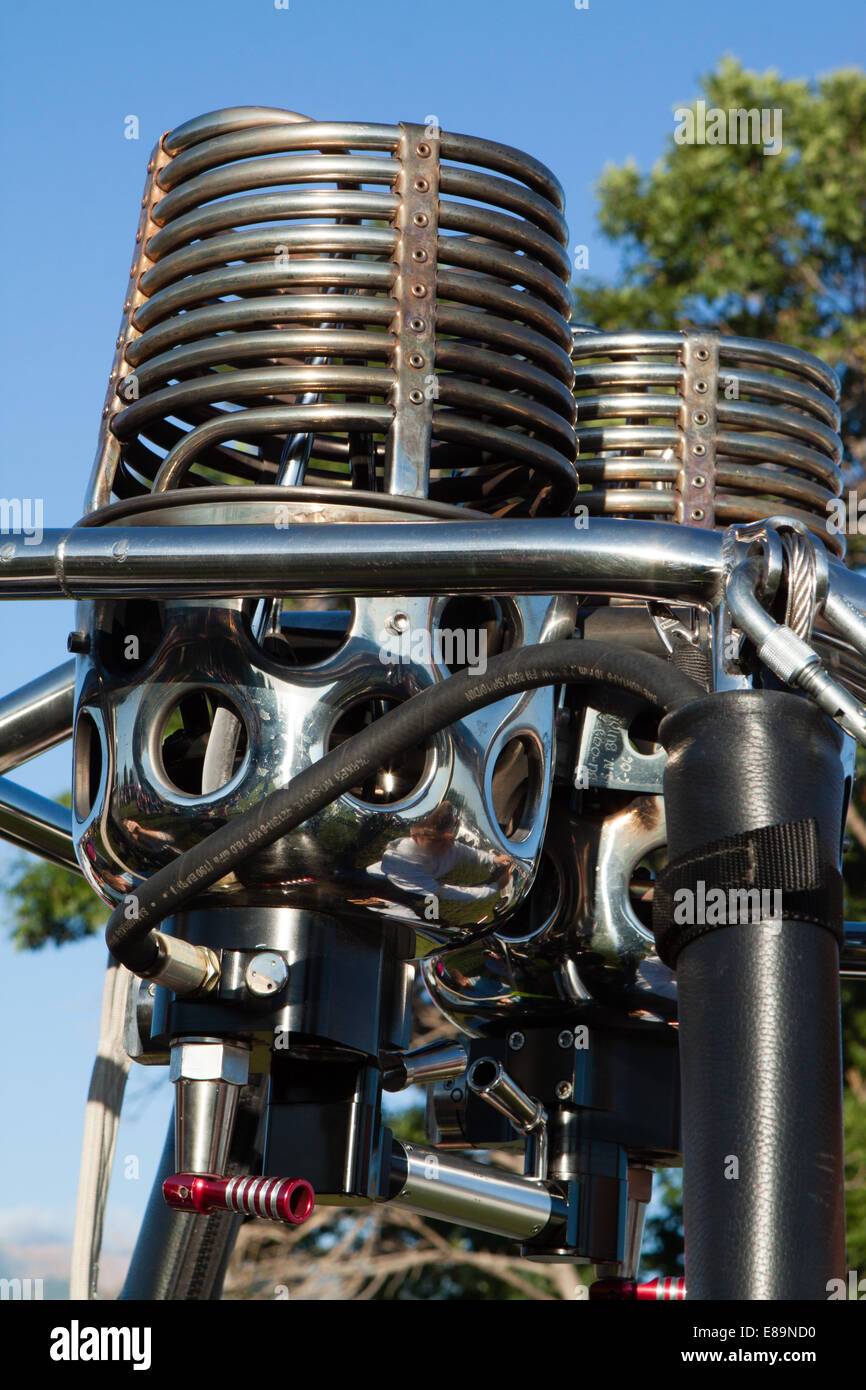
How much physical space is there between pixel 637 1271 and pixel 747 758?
0.95 metres

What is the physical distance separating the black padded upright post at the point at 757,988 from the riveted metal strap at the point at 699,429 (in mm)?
623

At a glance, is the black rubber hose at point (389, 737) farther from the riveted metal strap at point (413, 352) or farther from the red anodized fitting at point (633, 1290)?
the red anodized fitting at point (633, 1290)

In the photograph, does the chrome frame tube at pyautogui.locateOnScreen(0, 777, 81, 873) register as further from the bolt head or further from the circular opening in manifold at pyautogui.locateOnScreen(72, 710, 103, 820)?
the bolt head

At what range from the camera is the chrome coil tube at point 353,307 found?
3.68 feet

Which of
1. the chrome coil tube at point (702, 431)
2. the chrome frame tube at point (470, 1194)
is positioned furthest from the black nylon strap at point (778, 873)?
the chrome coil tube at point (702, 431)

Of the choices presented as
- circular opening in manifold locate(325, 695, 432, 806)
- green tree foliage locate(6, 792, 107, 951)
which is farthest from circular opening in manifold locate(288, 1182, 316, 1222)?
green tree foliage locate(6, 792, 107, 951)

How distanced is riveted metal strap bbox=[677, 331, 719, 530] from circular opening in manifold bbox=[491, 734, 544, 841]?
0.34 metres

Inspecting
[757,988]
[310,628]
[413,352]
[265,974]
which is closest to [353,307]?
[413,352]

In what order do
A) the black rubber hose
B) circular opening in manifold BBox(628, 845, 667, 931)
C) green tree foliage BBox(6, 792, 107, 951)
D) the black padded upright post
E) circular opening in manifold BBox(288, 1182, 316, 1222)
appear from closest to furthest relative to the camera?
1. the black padded upright post
2. the black rubber hose
3. circular opening in manifold BBox(288, 1182, 316, 1222)
4. circular opening in manifold BBox(628, 845, 667, 931)
5. green tree foliage BBox(6, 792, 107, 951)

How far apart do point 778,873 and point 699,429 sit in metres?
0.76

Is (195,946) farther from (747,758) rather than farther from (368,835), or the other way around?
(747,758)

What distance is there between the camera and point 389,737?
0.93 meters

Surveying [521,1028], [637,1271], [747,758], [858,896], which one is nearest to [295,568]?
[747,758]

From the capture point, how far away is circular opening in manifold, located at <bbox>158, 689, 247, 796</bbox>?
3.64 feet
